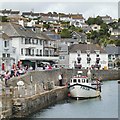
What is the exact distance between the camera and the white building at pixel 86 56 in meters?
85.1

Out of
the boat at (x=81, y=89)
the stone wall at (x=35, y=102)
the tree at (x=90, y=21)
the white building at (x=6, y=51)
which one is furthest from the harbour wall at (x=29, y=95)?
the tree at (x=90, y=21)

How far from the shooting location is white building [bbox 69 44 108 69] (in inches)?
3351

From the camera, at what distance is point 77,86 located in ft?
150

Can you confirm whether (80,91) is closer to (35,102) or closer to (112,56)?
(35,102)

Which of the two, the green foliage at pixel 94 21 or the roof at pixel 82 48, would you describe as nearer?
the roof at pixel 82 48

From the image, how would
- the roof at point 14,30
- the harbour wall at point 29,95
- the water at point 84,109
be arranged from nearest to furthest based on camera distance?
the harbour wall at point 29,95, the water at point 84,109, the roof at point 14,30

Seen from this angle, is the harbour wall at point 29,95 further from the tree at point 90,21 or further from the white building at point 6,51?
the tree at point 90,21

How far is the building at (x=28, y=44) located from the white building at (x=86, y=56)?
16064mm

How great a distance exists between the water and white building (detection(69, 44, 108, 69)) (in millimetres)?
38220

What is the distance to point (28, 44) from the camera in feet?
211

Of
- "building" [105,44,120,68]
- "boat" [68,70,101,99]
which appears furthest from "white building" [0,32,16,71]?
"building" [105,44,120,68]

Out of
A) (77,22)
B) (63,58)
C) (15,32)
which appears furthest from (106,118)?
(77,22)

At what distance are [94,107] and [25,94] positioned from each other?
8.18 m

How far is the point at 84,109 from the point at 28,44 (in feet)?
89.5
